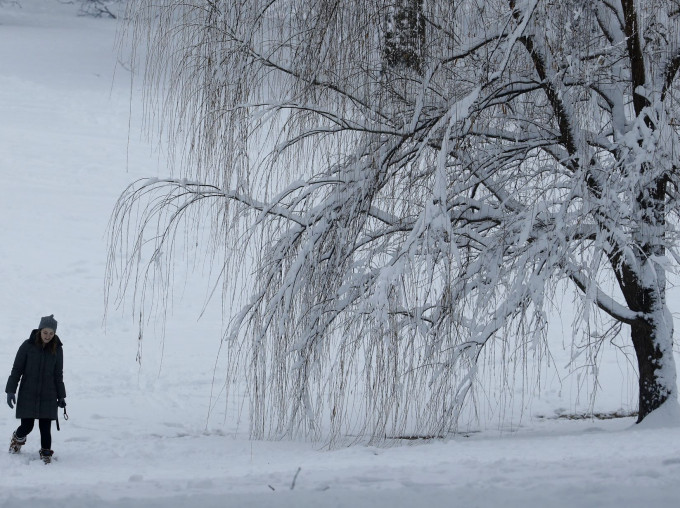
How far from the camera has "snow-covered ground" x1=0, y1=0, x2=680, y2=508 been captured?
492 cm

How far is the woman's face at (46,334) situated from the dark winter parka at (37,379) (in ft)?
0.21

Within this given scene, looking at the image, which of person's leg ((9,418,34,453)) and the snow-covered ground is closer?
the snow-covered ground

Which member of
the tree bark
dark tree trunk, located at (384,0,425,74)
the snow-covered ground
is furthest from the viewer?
the tree bark

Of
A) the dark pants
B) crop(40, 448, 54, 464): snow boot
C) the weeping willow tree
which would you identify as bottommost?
crop(40, 448, 54, 464): snow boot

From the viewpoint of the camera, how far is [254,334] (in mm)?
6758

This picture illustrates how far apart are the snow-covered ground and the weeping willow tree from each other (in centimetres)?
82

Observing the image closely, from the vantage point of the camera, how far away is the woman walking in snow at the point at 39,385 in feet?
24.9

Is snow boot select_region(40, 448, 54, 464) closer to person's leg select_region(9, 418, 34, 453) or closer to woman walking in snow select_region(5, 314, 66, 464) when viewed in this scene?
woman walking in snow select_region(5, 314, 66, 464)

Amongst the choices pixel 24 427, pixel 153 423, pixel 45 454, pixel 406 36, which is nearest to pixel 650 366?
pixel 406 36

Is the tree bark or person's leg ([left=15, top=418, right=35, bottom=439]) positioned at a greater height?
the tree bark

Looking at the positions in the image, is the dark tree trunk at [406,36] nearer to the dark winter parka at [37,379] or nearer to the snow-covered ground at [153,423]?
the snow-covered ground at [153,423]

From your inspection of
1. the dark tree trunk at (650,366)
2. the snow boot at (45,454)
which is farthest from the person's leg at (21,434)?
the dark tree trunk at (650,366)

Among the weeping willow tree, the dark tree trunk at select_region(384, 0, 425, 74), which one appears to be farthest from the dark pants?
the dark tree trunk at select_region(384, 0, 425, 74)

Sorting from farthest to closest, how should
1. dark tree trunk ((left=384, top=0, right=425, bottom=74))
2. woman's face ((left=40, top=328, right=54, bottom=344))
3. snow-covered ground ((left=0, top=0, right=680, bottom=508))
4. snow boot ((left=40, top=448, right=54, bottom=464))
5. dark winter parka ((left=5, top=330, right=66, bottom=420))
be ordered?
woman's face ((left=40, top=328, right=54, bottom=344)) < dark winter parka ((left=5, top=330, right=66, bottom=420)) < snow boot ((left=40, top=448, right=54, bottom=464)) < dark tree trunk ((left=384, top=0, right=425, bottom=74)) < snow-covered ground ((left=0, top=0, right=680, bottom=508))
